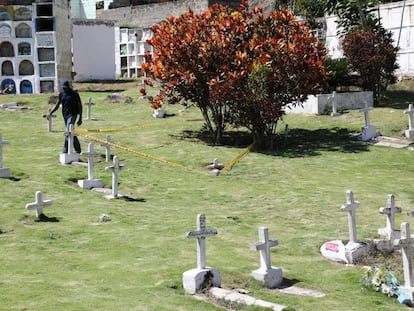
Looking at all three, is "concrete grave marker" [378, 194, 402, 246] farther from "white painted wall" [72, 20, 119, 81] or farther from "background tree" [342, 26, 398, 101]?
"white painted wall" [72, 20, 119, 81]

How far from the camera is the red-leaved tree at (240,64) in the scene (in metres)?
17.9

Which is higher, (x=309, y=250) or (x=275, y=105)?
(x=275, y=105)

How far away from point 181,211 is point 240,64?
704cm

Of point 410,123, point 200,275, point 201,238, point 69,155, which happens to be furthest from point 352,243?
point 410,123

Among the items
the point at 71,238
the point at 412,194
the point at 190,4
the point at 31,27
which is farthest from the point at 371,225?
the point at 190,4

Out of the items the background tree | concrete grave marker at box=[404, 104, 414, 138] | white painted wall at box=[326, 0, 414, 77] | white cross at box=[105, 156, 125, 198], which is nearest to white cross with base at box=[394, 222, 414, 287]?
white cross at box=[105, 156, 125, 198]

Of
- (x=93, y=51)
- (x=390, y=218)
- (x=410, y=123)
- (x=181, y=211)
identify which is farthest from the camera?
(x=93, y=51)

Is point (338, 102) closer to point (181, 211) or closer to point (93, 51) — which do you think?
point (181, 211)

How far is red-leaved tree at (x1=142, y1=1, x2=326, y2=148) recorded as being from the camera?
58.7 ft

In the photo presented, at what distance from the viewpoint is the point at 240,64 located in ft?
59.3

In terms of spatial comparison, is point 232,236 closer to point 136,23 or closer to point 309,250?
point 309,250

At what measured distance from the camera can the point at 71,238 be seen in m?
9.92

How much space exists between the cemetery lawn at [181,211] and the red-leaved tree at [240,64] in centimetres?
108

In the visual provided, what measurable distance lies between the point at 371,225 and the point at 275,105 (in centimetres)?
738
